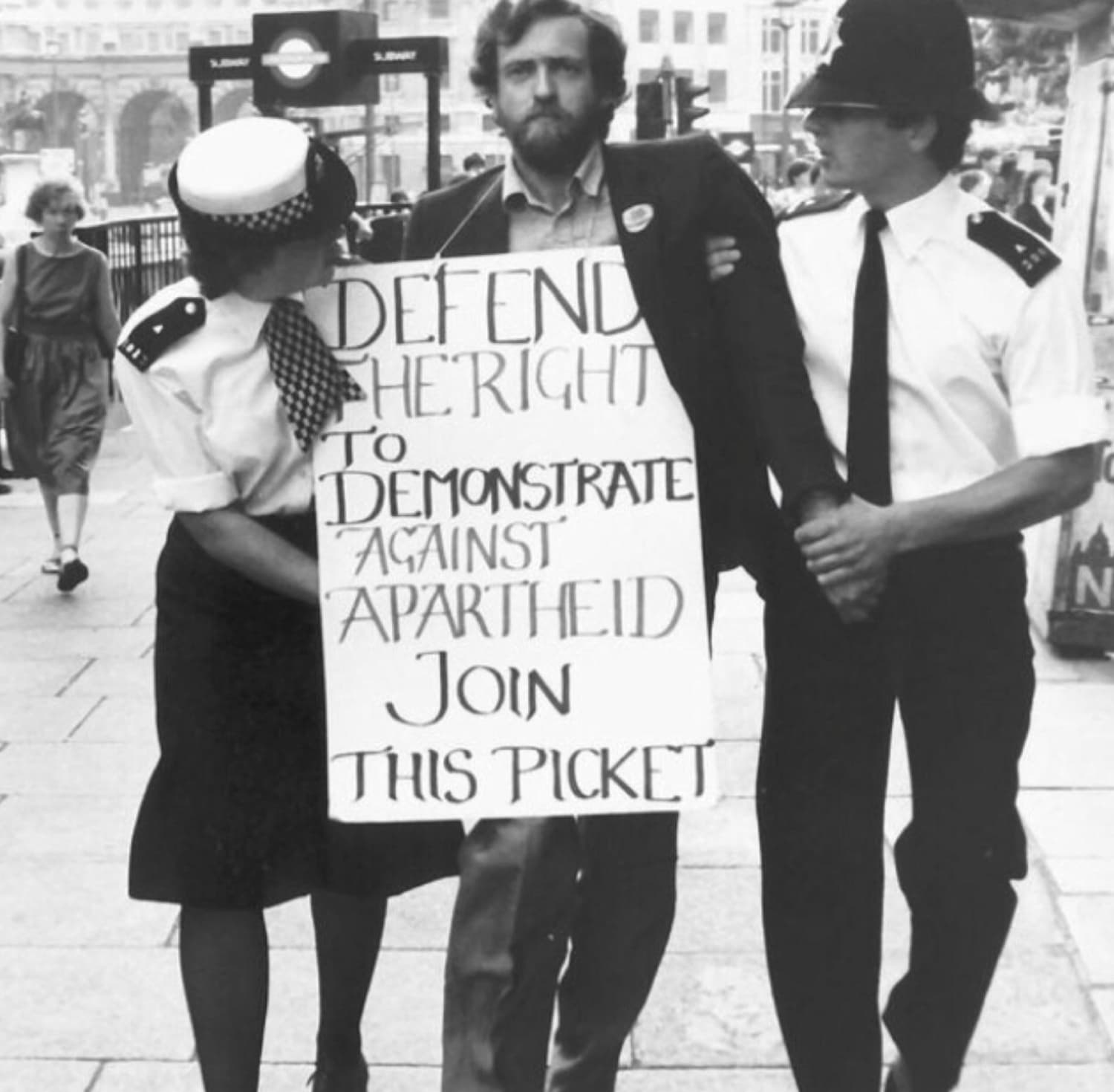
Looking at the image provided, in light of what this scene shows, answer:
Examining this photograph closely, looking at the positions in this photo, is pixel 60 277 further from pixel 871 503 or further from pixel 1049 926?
pixel 871 503

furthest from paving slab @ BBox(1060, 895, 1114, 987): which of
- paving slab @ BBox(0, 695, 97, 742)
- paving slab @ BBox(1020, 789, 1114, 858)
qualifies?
paving slab @ BBox(0, 695, 97, 742)

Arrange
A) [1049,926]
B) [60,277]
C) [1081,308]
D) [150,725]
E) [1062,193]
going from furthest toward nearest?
[60,277] < [1062,193] < [150,725] < [1049,926] < [1081,308]

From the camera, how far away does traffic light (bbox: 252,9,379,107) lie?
43.2 ft

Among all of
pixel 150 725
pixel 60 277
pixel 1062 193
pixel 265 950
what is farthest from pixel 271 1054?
pixel 60 277

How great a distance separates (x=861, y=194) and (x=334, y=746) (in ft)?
3.55

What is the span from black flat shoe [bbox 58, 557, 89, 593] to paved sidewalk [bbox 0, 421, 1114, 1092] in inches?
69.8

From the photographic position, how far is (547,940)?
128 inches

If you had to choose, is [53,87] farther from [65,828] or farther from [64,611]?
[65,828]

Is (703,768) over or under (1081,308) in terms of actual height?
under

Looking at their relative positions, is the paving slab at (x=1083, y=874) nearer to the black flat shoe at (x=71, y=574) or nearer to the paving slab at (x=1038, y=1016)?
the paving slab at (x=1038, y=1016)

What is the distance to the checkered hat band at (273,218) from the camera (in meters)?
3.04

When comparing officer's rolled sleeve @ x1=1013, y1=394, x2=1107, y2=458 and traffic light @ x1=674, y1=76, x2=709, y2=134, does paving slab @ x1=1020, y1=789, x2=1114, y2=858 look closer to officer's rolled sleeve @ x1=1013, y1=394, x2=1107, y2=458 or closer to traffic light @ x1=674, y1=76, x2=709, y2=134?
officer's rolled sleeve @ x1=1013, y1=394, x2=1107, y2=458

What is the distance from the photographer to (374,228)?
3.97 m

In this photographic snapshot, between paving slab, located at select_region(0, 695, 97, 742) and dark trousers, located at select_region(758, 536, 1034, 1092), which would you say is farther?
paving slab, located at select_region(0, 695, 97, 742)
